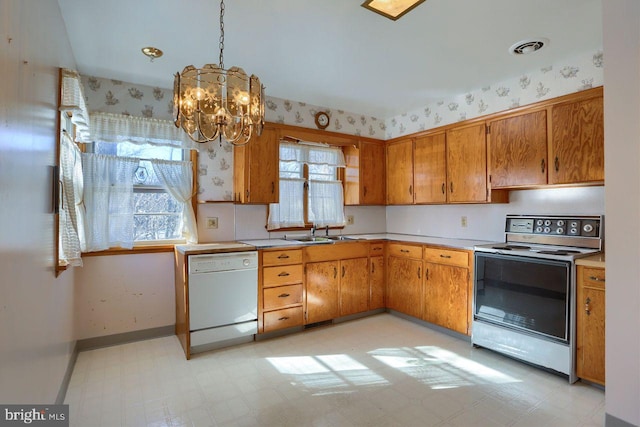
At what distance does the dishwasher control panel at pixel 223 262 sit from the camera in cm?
290

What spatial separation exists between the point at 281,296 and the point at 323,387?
112 cm

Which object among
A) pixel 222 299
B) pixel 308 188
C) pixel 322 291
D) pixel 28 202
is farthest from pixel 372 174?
pixel 28 202

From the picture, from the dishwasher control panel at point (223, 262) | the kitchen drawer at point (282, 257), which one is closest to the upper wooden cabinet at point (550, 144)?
the kitchen drawer at point (282, 257)

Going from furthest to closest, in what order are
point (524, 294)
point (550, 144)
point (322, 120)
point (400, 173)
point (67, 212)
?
point (400, 173) < point (322, 120) < point (550, 144) < point (524, 294) < point (67, 212)

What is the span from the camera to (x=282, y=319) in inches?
131

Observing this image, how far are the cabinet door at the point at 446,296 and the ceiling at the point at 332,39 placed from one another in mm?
1899

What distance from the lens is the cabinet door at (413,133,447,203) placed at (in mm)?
3752

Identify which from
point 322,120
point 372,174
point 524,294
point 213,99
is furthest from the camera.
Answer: point 372,174

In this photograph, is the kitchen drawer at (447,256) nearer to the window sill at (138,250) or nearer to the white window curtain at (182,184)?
the white window curtain at (182,184)

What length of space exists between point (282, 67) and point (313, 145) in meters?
1.28

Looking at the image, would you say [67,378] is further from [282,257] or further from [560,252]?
[560,252]

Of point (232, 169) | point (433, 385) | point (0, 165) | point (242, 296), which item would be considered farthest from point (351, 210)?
point (0, 165)

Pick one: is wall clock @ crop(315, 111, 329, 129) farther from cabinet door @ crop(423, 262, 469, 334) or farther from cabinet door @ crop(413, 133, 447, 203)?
cabinet door @ crop(423, 262, 469, 334)

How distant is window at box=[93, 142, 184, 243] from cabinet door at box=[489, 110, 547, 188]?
314 centimetres
